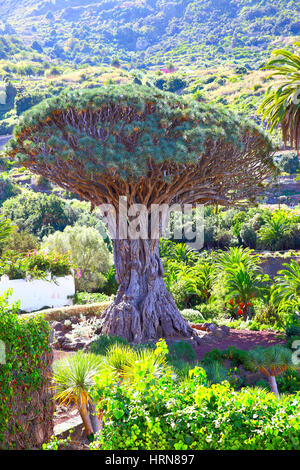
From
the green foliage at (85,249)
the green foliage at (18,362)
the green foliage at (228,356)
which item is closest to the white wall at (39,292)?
the green foliage at (85,249)

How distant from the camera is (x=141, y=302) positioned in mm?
10750

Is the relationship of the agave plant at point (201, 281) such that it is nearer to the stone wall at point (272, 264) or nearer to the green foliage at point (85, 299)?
the green foliage at point (85, 299)

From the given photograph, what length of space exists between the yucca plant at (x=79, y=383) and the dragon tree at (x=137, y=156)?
451cm

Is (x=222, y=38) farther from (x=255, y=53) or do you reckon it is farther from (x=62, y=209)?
(x=62, y=209)

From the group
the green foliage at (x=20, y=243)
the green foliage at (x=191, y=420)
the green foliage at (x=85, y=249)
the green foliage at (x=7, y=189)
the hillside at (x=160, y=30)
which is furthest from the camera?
the hillside at (x=160, y=30)

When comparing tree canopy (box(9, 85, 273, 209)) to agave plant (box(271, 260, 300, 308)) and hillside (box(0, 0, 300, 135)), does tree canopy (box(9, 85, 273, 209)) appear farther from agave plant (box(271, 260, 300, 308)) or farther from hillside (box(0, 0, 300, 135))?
hillside (box(0, 0, 300, 135))

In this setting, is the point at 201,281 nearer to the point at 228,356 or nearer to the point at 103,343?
the point at 228,356

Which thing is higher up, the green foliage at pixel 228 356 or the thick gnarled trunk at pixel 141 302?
the thick gnarled trunk at pixel 141 302

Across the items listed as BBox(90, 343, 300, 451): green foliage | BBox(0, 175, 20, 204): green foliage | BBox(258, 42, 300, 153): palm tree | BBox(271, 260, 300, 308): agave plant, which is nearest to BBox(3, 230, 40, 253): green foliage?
BBox(271, 260, 300, 308): agave plant

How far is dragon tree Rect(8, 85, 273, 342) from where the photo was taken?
934 cm

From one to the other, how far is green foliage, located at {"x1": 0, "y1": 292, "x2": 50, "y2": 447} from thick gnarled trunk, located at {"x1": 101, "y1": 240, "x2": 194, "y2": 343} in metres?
5.64

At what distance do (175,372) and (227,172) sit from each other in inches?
235

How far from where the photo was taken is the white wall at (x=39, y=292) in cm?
1450

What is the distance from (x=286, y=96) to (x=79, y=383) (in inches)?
305
